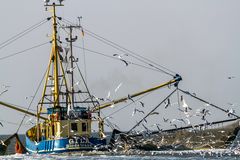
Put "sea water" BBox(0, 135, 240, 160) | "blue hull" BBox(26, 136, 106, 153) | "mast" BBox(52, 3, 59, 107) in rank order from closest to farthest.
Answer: "sea water" BBox(0, 135, 240, 160) → "blue hull" BBox(26, 136, 106, 153) → "mast" BBox(52, 3, 59, 107)

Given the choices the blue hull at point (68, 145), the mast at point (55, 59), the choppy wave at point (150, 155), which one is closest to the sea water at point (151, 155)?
the choppy wave at point (150, 155)

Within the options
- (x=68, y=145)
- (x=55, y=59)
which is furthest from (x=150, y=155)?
(x=55, y=59)

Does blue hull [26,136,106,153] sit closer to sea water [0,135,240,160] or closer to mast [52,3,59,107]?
sea water [0,135,240,160]

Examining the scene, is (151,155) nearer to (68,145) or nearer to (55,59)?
(68,145)

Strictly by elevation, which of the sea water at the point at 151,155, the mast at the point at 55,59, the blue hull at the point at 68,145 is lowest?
the sea water at the point at 151,155

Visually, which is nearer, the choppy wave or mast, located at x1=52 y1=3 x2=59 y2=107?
the choppy wave

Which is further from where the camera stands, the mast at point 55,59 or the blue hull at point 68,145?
the mast at point 55,59

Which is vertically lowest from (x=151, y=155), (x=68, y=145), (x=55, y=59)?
(x=151, y=155)

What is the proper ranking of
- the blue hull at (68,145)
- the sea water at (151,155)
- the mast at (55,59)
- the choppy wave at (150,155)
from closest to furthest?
the sea water at (151,155), the choppy wave at (150,155), the blue hull at (68,145), the mast at (55,59)

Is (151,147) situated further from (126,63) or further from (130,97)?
(126,63)

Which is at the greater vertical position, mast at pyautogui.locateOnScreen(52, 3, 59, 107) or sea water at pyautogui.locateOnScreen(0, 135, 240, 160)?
mast at pyautogui.locateOnScreen(52, 3, 59, 107)

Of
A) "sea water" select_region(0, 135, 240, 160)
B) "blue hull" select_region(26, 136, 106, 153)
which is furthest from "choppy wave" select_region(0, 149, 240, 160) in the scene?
"blue hull" select_region(26, 136, 106, 153)

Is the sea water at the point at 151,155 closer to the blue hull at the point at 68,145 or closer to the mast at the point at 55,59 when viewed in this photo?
the blue hull at the point at 68,145

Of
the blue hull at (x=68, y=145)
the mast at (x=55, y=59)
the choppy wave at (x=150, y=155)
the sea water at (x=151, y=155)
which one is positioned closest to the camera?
the sea water at (x=151, y=155)
